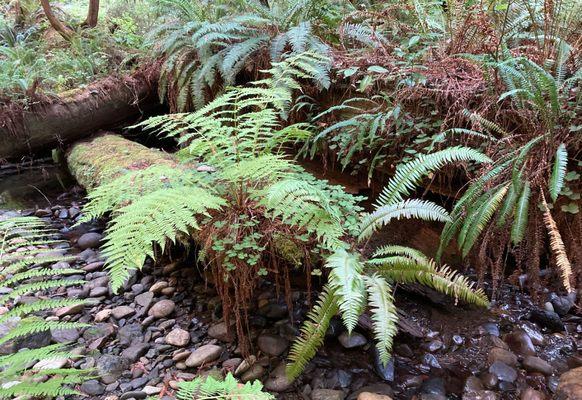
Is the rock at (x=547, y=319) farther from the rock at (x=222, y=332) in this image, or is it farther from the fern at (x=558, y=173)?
the rock at (x=222, y=332)

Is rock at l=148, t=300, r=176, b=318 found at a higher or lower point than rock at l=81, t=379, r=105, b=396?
higher

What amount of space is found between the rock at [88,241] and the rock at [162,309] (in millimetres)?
1270

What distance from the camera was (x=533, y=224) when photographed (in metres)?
2.50

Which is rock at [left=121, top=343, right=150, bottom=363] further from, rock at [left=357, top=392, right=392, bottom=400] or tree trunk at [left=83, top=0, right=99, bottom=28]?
tree trunk at [left=83, top=0, right=99, bottom=28]

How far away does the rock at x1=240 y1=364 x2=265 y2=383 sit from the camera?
2.43 m

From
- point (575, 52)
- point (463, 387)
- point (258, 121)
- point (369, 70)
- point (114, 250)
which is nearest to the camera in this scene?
point (114, 250)

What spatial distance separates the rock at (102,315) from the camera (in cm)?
300

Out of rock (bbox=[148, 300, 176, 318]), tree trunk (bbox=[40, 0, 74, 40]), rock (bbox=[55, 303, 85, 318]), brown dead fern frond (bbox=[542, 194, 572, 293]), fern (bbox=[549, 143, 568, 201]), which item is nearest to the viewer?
brown dead fern frond (bbox=[542, 194, 572, 293])

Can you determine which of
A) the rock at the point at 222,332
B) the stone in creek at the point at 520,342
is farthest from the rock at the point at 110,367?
the stone in creek at the point at 520,342

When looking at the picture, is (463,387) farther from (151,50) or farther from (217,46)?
(151,50)

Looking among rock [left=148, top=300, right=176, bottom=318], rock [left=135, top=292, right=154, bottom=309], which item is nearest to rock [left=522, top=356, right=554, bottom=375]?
rock [left=148, top=300, right=176, bottom=318]

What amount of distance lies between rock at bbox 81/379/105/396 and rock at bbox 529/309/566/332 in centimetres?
268

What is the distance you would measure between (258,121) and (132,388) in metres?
1.74

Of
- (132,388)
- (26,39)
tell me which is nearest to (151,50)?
(26,39)
